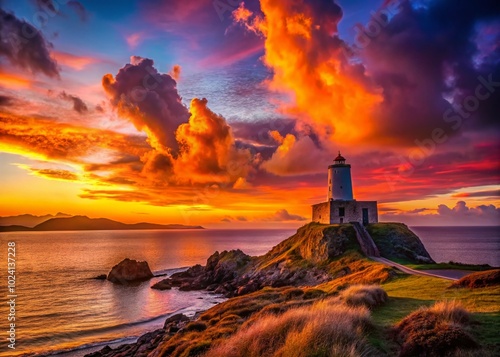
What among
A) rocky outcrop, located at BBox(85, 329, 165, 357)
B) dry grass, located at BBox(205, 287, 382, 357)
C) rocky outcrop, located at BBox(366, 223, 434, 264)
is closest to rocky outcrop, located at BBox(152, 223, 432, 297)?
rocky outcrop, located at BBox(366, 223, 434, 264)

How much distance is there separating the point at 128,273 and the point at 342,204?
47880 mm

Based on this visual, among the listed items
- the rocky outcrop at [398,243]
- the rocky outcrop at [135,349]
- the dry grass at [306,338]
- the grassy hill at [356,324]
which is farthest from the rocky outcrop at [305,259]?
the dry grass at [306,338]

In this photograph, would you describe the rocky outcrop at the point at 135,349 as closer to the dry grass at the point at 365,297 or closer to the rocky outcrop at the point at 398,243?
the dry grass at the point at 365,297

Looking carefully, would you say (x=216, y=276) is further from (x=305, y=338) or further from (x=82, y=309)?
(x=305, y=338)

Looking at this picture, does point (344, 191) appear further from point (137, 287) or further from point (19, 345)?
point (19, 345)

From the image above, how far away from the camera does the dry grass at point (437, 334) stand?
945 centimetres

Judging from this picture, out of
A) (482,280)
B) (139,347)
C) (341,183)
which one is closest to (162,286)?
(139,347)

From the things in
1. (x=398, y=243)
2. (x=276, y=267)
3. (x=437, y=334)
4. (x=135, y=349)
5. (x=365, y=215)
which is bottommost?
(x=135, y=349)

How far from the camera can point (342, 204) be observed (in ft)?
186

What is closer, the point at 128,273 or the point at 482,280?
the point at 482,280

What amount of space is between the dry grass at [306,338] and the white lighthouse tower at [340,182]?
48731mm

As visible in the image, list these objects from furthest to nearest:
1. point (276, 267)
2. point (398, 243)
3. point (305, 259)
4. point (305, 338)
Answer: point (276, 267) → point (305, 259) → point (398, 243) → point (305, 338)

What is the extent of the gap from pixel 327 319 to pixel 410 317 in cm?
391

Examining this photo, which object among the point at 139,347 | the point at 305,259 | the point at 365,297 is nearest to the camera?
the point at 365,297
